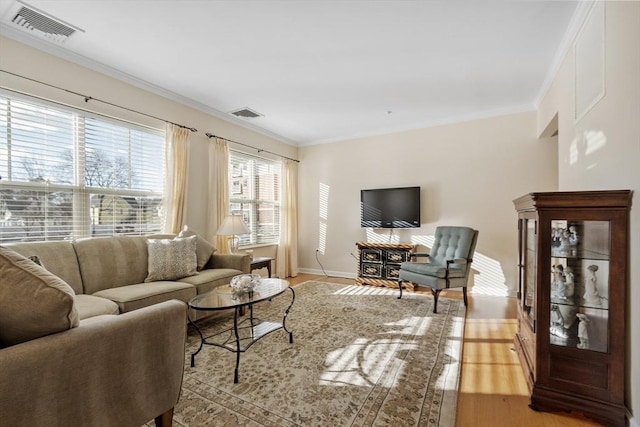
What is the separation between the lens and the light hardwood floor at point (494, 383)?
1.65m

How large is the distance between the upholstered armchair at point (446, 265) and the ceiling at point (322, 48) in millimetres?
1777

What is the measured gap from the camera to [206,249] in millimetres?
3520

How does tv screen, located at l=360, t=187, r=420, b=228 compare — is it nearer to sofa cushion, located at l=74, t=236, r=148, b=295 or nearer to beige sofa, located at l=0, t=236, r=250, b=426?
sofa cushion, located at l=74, t=236, r=148, b=295

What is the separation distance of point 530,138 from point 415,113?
158cm

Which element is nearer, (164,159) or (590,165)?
(590,165)

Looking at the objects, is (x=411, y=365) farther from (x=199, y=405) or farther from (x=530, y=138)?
(x=530, y=138)

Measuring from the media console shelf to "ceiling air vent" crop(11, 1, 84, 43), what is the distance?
14.0ft

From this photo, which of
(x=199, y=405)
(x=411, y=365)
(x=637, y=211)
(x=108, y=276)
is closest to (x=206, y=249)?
(x=108, y=276)

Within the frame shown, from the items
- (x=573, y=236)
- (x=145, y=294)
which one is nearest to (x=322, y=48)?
(x=573, y=236)

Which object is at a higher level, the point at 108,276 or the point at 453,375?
the point at 108,276

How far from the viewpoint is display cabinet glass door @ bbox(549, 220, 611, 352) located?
1.66m

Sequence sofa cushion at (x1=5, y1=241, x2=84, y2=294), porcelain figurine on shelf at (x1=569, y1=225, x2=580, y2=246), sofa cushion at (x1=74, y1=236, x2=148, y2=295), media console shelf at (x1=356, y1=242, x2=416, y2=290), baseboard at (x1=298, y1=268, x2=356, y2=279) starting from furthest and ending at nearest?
1. baseboard at (x1=298, y1=268, x2=356, y2=279)
2. media console shelf at (x1=356, y1=242, x2=416, y2=290)
3. sofa cushion at (x1=74, y1=236, x2=148, y2=295)
4. sofa cushion at (x1=5, y1=241, x2=84, y2=294)
5. porcelain figurine on shelf at (x1=569, y1=225, x2=580, y2=246)

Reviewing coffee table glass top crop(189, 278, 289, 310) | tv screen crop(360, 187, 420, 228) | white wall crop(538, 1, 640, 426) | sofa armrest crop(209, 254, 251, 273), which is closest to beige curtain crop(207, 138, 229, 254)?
sofa armrest crop(209, 254, 251, 273)

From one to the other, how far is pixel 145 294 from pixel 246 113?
2.84 m
